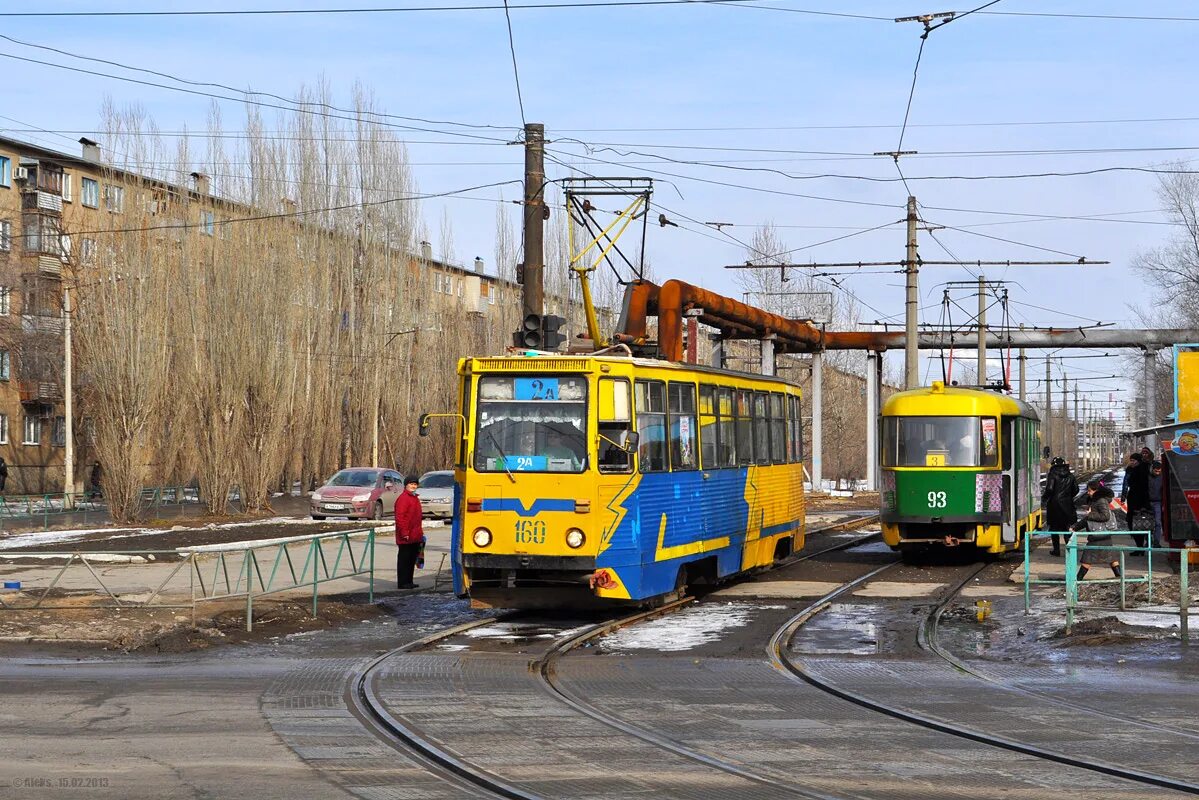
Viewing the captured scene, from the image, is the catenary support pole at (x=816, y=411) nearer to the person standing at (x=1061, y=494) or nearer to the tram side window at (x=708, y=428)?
the person standing at (x=1061, y=494)

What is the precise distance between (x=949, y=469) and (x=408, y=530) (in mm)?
9033

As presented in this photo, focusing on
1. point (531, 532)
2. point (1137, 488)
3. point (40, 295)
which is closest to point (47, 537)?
point (531, 532)

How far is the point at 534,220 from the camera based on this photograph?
80.6ft

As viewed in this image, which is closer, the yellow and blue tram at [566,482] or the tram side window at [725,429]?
the yellow and blue tram at [566,482]

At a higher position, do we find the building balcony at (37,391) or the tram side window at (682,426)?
the building balcony at (37,391)

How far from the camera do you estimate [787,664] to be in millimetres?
12570

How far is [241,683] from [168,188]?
32.1 metres

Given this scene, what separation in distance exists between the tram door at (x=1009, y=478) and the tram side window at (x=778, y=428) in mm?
3939

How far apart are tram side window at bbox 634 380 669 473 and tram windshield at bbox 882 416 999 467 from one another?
27.3ft

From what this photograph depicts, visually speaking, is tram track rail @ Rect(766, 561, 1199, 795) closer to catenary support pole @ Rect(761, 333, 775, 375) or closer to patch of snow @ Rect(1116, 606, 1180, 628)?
patch of snow @ Rect(1116, 606, 1180, 628)

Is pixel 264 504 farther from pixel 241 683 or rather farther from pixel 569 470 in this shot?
pixel 241 683

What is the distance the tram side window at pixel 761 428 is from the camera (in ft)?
66.6

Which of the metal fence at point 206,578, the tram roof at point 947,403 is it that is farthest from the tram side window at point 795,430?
the metal fence at point 206,578

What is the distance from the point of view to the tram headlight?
49.0 ft
